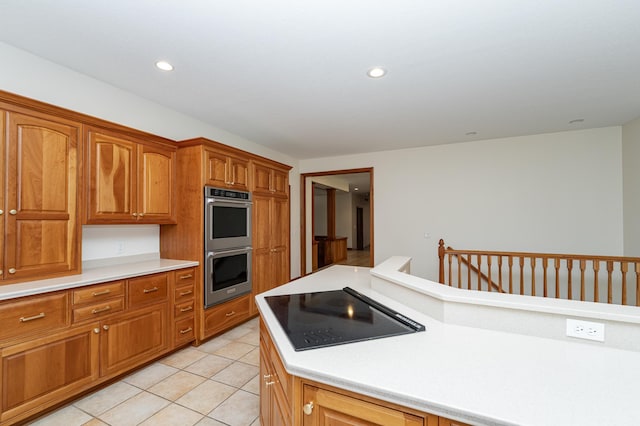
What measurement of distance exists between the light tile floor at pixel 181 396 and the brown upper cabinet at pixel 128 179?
136 centimetres

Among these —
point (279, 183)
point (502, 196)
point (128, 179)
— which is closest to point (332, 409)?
point (128, 179)

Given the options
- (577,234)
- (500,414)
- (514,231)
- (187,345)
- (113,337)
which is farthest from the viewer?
(514,231)

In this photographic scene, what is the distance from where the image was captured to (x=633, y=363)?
896 millimetres

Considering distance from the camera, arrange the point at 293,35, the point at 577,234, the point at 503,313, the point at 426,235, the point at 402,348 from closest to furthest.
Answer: the point at 402,348 → the point at 503,313 → the point at 293,35 → the point at 577,234 → the point at 426,235

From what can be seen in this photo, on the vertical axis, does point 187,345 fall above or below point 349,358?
below

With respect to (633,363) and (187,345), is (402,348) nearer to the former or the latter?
(633,363)

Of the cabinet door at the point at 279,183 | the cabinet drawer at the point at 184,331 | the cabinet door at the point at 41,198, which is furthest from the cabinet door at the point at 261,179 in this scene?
the cabinet door at the point at 41,198

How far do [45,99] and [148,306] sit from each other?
1.91m

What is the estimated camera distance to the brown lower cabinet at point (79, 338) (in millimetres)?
1686

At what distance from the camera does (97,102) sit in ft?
8.25

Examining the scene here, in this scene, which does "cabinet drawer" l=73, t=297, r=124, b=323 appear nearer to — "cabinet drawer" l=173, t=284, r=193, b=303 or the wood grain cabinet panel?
"cabinet drawer" l=173, t=284, r=193, b=303

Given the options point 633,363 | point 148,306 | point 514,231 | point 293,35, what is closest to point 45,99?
point 148,306

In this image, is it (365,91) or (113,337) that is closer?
(113,337)

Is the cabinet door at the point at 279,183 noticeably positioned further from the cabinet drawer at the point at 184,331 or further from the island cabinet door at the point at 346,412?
the island cabinet door at the point at 346,412
